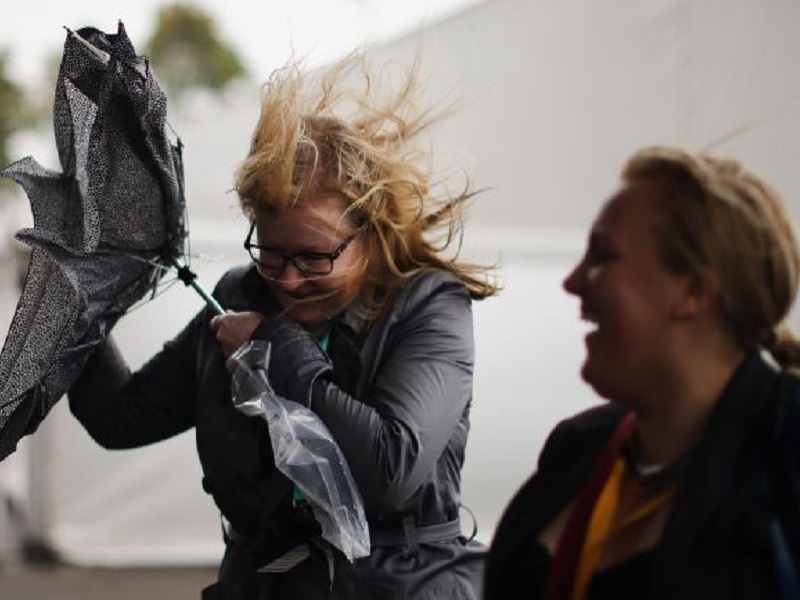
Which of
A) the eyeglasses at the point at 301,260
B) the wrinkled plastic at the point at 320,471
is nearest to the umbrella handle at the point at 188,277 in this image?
the eyeglasses at the point at 301,260

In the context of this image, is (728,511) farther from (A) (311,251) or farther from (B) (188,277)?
(B) (188,277)

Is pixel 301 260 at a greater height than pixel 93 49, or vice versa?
pixel 93 49

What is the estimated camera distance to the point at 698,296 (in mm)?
1606

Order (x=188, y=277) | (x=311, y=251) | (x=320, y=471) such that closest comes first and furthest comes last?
1. (x=320, y=471)
2. (x=311, y=251)
3. (x=188, y=277)

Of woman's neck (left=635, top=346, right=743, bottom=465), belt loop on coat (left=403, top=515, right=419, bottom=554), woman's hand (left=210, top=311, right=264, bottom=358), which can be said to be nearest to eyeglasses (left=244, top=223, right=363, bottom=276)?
woman's hand (left=210, top=311, right=264, bottom=358)

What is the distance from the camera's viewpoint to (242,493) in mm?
2383

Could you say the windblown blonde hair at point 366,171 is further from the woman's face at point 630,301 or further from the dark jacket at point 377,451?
the woman's face at point 630,301

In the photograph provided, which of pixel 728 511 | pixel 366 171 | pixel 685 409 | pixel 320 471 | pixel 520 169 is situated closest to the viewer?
pixel 728 511

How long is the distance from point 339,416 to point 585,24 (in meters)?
4.15

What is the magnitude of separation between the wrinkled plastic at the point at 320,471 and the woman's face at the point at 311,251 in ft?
0.74

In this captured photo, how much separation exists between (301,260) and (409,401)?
1.05 feet

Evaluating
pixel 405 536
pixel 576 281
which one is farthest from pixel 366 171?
pixel 576 281

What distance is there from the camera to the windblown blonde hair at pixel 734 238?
1590 mm

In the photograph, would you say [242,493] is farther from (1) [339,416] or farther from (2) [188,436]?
(2) [188,436]
